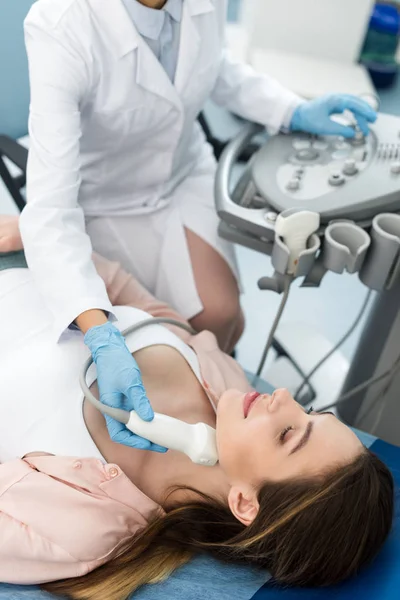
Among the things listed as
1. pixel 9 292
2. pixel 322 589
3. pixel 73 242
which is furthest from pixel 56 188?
pixel 322 589

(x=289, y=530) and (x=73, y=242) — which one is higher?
(x=73, y=242)

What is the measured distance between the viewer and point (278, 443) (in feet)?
3.10

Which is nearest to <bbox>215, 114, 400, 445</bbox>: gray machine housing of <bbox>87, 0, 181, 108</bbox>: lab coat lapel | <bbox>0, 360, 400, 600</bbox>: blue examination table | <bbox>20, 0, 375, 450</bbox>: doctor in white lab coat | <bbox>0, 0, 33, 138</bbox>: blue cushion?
<bbox>20, 0, 375, 450</bbox>: doctor in white lab coat

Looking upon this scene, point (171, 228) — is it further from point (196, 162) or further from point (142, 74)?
point (142, 74)

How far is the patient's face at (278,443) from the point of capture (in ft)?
3.06

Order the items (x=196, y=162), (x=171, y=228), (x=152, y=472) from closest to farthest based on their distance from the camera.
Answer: (x=152, y=472), (x=171, y=228), (x=196, y=162)

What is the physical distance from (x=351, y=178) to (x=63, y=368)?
2.33 ft

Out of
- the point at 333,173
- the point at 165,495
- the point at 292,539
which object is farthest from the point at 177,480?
the point at 333,173

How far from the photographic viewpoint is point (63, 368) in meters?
1.07

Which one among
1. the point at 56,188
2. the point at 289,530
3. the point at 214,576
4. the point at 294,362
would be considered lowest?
the point at 294,362

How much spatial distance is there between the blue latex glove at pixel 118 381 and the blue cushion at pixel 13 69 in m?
0.88

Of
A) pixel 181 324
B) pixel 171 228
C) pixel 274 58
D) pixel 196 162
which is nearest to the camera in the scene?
pixel 181 324

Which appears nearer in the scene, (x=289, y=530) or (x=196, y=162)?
(x=289, y=530)

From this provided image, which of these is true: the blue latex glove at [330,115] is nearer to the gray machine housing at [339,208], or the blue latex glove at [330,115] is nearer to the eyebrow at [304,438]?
the gray machine housing at [339,208]
